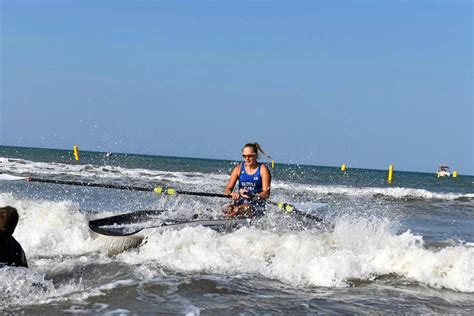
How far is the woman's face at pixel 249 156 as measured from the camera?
9602mm

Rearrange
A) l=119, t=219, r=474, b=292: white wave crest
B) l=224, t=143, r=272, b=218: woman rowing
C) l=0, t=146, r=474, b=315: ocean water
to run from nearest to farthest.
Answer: l=0, t=146, r=474, b=315: ocean water < l=119, t=219, r=474, b=292: white wave crest < l=224, t=143, r=272, b=218: woman rowing

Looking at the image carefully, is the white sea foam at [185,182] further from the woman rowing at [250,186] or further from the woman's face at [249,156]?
the woman's face at [249,156]

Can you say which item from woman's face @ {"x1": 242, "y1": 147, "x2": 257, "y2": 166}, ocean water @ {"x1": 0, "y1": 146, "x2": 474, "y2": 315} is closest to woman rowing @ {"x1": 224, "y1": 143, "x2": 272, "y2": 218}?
woman's face @ {"x1": 242, "y1": 147, "x2": 257, "y2": 166}

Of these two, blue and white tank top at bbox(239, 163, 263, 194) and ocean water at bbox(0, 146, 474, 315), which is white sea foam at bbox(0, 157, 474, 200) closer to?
ocean water at bbox(0, 146, 474, 315)

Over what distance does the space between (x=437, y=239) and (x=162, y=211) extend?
5880 mm

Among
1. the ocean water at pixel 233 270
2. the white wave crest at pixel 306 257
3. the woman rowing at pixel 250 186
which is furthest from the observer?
the woman rowing at pixel 250 186

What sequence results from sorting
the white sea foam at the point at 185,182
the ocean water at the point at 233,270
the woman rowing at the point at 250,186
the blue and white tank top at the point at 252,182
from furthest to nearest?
the white sea foam at the point at 185,182 < the blue and white tank top at the point at 252,182 < the woman rowing at the point at 250,186 < the ocean water at the point at 233,270

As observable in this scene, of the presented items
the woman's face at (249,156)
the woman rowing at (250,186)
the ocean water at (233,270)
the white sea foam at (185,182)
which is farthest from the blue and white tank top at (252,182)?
the white sea foam at (185,182)

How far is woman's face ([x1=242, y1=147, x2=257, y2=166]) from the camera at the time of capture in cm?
960

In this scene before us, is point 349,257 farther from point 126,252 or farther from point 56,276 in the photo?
point 56,276

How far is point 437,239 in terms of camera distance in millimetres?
12109

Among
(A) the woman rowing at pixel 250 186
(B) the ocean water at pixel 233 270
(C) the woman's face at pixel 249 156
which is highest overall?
(C) the woman's face at pixel 249 156

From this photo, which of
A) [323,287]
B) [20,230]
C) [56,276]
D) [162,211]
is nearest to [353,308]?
[323,287]

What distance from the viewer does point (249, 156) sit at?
962 cm
